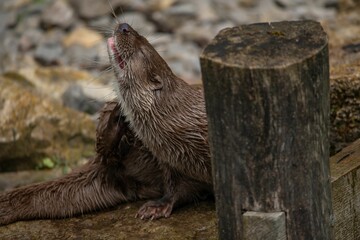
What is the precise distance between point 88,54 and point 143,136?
20.4ft

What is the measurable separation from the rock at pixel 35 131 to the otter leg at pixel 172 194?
7.00 ft

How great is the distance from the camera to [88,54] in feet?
33.1

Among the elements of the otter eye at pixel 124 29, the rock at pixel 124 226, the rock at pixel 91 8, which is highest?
the otter eye at pixel 124 29

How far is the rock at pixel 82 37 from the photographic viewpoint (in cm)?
1037

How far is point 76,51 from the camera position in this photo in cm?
1021

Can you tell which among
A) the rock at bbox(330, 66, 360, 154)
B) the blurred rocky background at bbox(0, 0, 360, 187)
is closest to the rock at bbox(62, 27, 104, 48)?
the blurred rocky background at bbox(0, 0, 360, 187)

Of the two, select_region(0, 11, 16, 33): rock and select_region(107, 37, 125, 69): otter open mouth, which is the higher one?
select_region(107, 37, 125, 69): otter open mouth

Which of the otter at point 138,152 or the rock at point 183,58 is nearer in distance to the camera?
the otter at point 138,152

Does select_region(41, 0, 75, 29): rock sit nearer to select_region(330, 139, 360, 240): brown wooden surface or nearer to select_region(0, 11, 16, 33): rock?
select_region(0, 11, 16, 33): rock

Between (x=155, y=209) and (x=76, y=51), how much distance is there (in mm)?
6368

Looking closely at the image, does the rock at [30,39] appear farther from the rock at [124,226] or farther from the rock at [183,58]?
the rock at [124,226]

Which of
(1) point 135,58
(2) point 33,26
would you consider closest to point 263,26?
(1) point 135,58

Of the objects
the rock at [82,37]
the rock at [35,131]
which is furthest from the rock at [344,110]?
the rock at [82,37]

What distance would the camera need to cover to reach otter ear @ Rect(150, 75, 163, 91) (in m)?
3.96
